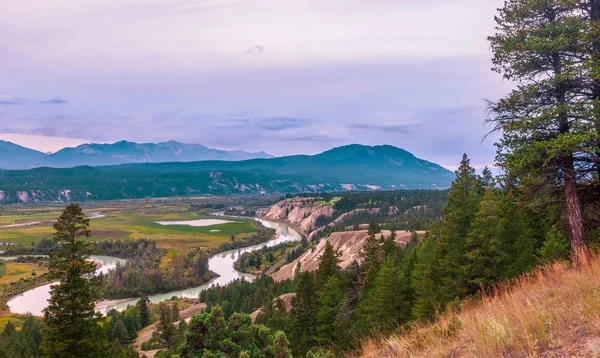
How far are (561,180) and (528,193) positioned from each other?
1424 mm

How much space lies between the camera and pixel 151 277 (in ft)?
328

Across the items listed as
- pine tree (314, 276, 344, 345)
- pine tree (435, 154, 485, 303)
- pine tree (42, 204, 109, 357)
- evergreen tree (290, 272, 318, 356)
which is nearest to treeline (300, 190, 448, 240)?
evergreen tree (290, 272, 318, 356)

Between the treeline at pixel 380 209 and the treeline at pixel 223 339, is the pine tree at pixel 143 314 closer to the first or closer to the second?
the treeline at pixel 223 339

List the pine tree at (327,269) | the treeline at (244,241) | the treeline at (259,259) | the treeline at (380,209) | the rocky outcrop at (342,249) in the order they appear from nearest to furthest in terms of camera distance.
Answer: the pine tree at (327,269) → the rocky outcrop at (342,249) → the treeline at (259,259) → the treeline at (380,209) → the treeline at (244,241)

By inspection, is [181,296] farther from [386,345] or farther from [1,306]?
[386,345]

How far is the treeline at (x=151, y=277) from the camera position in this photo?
308 feet

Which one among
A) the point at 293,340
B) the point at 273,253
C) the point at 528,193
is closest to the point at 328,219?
the point at 273,253

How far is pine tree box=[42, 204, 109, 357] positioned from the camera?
1602cm

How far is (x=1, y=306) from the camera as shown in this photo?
255 ft

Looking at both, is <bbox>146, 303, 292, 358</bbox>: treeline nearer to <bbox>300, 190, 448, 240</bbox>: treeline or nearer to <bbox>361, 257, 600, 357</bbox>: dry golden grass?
<bbox>361, 257, 600, 357</bbox>: dry golden grass

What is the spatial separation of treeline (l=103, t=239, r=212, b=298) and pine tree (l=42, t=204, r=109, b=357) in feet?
271

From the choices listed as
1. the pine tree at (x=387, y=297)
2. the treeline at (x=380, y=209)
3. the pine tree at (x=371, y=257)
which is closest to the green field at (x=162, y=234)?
the treeline at (x=380, y=209)

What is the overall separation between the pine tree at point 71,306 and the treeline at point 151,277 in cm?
8252

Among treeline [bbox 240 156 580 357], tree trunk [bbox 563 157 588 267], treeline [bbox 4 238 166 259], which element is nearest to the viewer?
tree trunk [bbox 563 157 588 267]
